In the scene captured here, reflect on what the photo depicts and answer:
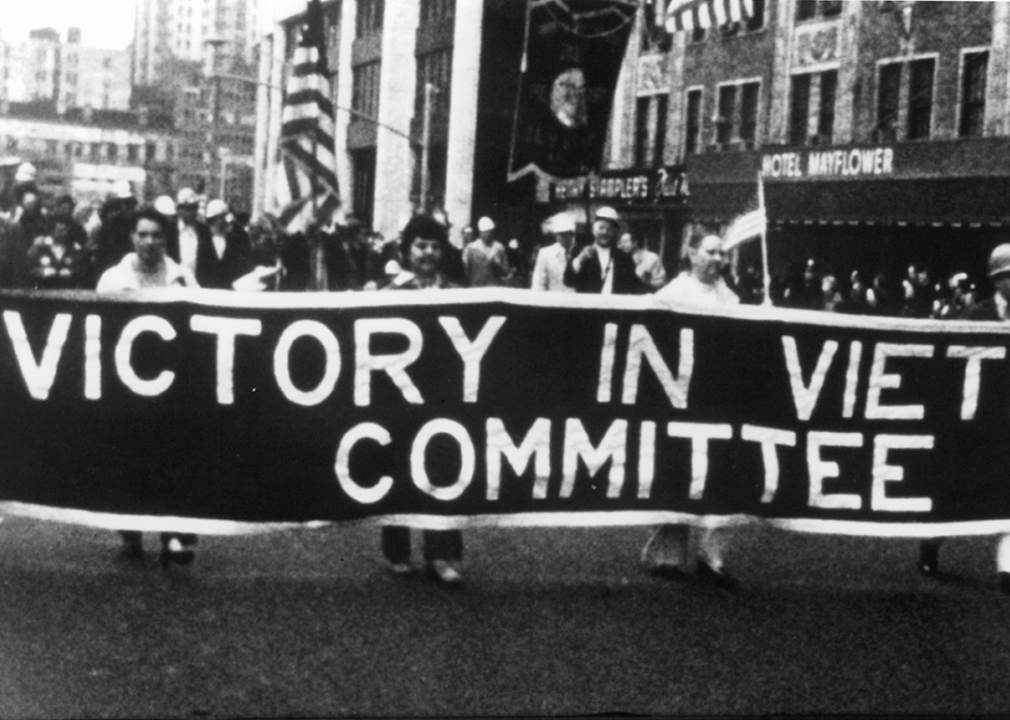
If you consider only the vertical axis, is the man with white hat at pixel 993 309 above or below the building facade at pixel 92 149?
below

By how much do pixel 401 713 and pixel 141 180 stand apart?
15.2ft

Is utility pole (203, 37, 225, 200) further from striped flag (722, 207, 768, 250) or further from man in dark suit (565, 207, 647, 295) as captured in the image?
striped flag (722, 207, 768, 250)

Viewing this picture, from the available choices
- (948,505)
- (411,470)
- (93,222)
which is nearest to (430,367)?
(411,470)

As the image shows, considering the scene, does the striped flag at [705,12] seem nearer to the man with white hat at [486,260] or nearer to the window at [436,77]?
the window at [436,77]

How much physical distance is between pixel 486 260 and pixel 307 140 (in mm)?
1241

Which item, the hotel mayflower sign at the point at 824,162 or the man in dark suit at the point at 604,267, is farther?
the hotel mayflower sign at the point at 824,162

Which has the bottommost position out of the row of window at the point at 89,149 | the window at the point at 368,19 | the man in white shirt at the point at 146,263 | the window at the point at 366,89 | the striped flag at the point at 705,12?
the man in white shirt at the point at 146,263

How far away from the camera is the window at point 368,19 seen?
34.9 feet

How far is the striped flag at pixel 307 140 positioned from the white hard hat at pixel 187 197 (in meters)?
0.68

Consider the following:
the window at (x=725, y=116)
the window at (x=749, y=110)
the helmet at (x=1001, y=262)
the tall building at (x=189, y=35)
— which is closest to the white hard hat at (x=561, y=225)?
the tall building at (x=189, y=35)

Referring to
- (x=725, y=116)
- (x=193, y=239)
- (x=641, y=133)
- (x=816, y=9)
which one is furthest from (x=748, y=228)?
(x=725, y=116)

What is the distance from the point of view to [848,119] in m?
21.4

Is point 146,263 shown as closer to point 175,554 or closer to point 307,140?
point 175,554

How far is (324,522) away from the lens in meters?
6.53
